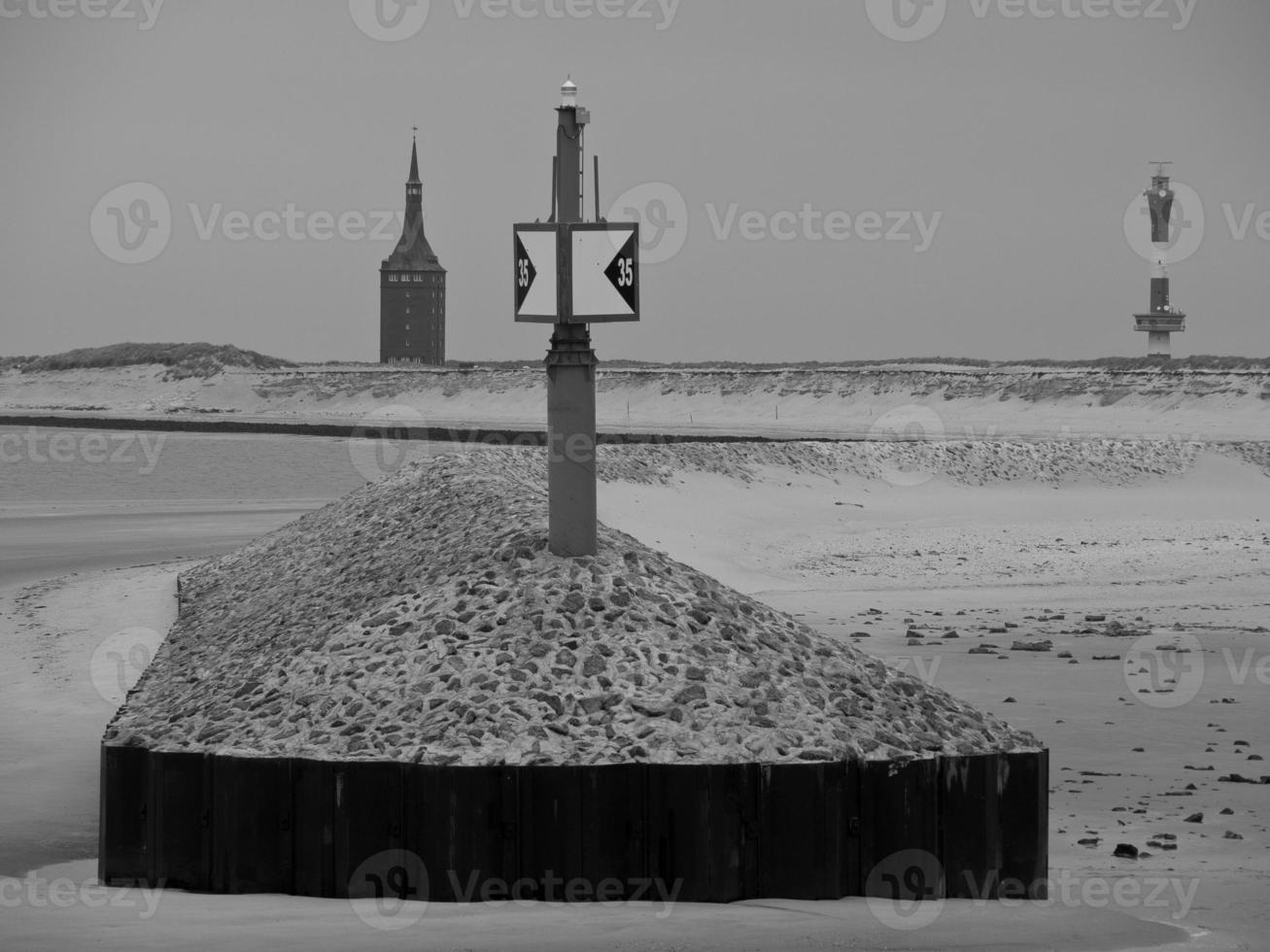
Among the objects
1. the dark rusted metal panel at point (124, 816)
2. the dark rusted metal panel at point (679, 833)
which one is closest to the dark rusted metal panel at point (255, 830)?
the dark rusted metal panel at point (124, 816)

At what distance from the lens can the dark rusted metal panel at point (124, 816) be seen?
10.3 metres

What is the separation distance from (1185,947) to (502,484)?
28.7 ft

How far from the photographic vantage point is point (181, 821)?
33.6 ft

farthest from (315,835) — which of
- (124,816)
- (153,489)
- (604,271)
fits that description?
(153,489)

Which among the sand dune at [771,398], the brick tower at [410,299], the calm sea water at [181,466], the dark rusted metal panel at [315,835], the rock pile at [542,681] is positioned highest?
the brick tower at [410,299]

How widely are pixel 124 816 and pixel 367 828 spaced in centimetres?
159

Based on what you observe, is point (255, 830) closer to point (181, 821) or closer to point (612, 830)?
point (181, 821)

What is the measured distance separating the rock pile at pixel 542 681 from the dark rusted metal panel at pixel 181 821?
255 millimetres

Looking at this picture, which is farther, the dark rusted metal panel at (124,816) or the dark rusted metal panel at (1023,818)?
the dark rusted metal panel at (124,816)

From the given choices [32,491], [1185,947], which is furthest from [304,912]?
[32,491]

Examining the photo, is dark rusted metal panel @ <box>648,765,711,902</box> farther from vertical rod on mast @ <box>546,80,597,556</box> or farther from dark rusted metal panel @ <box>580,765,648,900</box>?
vertical rod on mast @ <box>546,80,597,556</box>

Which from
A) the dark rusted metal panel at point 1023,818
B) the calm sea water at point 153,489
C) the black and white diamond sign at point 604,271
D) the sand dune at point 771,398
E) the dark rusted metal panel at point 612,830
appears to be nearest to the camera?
the dark rusted metal panel at point 612,830

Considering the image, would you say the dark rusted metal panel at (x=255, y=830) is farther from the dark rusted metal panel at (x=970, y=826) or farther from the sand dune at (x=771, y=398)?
the sand dune at (x=771, y=398)

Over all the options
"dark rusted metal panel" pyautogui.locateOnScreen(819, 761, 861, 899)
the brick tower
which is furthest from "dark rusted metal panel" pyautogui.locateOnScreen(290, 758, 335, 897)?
the brick tower
